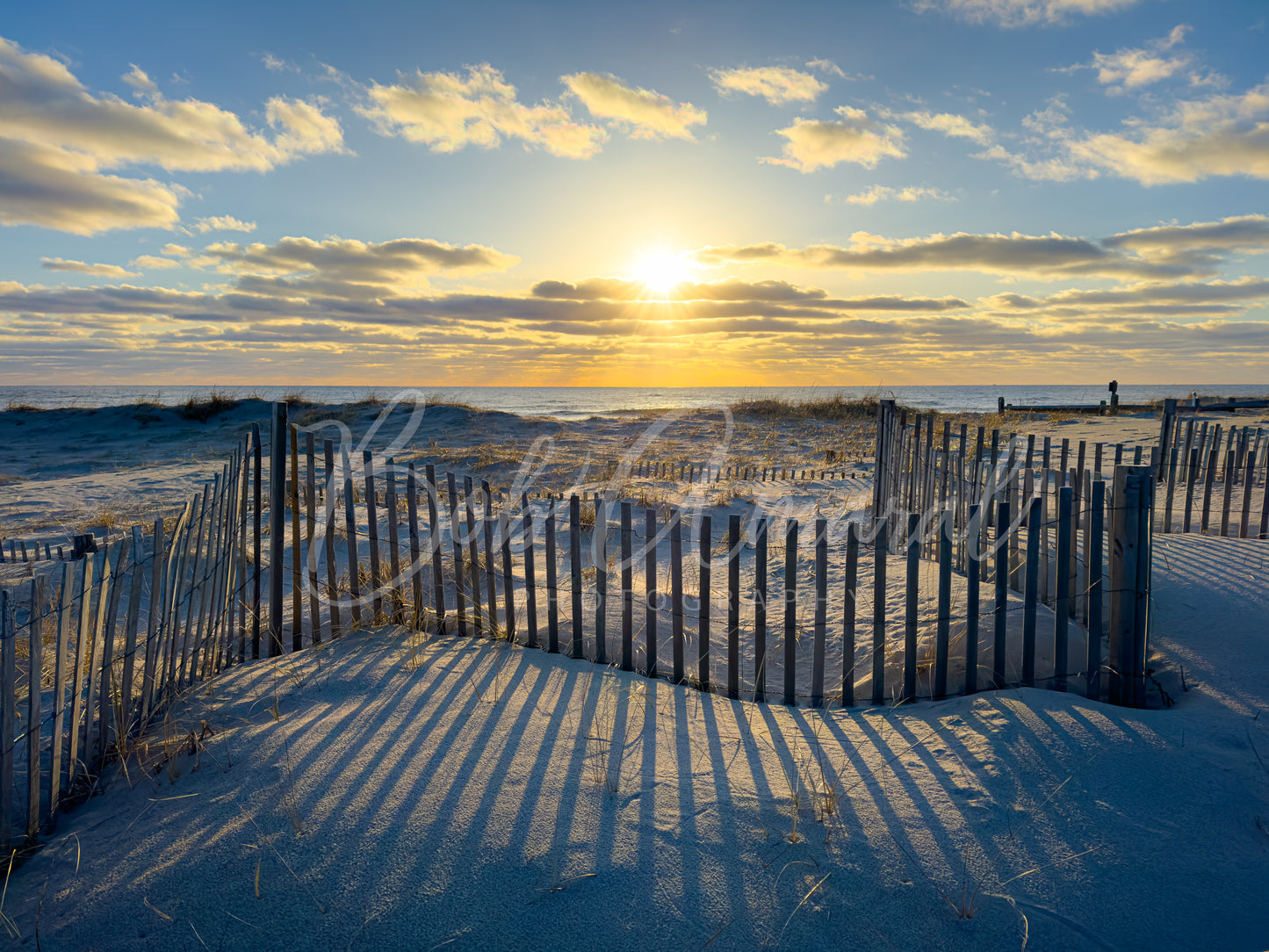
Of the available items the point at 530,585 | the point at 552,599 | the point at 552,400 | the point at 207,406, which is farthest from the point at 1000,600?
the point at 552,400

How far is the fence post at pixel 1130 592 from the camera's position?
3.69 meters

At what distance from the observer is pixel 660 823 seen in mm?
2604

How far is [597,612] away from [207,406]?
26.9 meters

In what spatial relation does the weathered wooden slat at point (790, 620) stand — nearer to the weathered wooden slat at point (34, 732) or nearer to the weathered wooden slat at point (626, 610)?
the weathered wooden slat at point (626, 610)

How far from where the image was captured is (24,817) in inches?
107

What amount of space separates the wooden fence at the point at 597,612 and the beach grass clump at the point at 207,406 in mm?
21865

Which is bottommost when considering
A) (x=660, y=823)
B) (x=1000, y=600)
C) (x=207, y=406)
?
(x=660, y=823)

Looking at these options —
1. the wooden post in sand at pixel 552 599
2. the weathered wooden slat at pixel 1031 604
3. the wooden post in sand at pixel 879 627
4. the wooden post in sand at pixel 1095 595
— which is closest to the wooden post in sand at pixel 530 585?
the wooden post in sand at pixel 552 599

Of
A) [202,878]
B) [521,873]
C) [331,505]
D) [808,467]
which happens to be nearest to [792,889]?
[521,873]

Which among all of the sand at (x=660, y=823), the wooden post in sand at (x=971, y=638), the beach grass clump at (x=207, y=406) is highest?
the beach grass clump at (x=207, y=406)

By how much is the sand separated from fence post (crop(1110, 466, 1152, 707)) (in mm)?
207

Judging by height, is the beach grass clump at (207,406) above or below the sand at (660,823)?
above

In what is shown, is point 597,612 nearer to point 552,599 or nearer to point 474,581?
point 552,599

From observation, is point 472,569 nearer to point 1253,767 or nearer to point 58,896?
point 58,896
